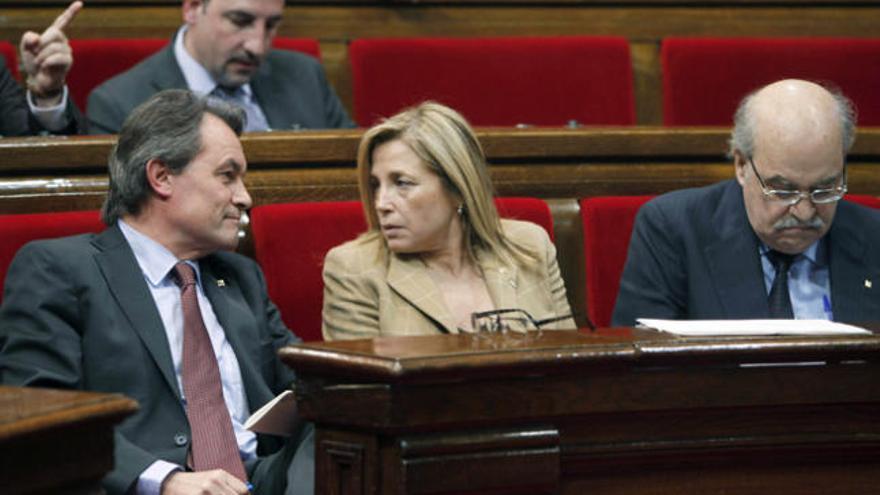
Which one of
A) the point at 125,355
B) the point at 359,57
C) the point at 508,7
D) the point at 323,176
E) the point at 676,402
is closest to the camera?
the point at 676,402

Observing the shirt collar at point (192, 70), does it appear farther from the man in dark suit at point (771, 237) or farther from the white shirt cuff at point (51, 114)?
the man in dark suit at point (771, 237)

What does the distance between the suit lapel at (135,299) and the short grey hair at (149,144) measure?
0.06 meters

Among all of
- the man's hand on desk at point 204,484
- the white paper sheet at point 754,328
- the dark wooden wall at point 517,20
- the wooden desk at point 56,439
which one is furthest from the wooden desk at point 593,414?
the dark wooden wall at point 517,20

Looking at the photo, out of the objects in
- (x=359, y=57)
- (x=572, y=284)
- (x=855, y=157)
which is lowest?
(x=572, y=284)

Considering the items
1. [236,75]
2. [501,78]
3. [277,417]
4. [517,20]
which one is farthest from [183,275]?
[517,20]

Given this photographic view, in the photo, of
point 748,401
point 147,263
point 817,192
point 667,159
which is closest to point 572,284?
point 667,159

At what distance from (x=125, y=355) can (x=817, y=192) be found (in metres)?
0.61

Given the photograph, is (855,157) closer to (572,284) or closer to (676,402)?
(572,284)

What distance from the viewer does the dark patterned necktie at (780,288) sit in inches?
53.4

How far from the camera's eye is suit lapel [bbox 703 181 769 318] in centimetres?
136

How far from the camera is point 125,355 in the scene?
1185mm

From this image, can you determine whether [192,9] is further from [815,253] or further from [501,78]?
[815,253]

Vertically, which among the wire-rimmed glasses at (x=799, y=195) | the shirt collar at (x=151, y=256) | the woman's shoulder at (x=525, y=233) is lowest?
the woman's shoulder at (x=525, y=233)

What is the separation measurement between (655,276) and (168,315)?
44cm
